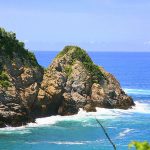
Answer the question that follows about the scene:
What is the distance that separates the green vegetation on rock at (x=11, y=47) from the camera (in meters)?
72.8

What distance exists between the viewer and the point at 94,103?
79.2 meters

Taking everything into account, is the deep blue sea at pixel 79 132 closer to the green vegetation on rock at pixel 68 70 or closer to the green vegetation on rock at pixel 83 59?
the green vegetation on rock at pixel 83 59

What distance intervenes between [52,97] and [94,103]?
9176mm

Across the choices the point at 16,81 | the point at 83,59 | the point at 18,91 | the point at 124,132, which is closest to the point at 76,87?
the point at 83,59

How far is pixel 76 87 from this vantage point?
78812 millimetres

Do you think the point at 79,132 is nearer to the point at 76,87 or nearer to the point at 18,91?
the point at 18,91

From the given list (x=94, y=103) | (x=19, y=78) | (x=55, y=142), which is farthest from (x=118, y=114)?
(x=55, y=142)

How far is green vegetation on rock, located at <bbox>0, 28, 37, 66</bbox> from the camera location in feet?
239

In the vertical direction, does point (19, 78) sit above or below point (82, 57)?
below

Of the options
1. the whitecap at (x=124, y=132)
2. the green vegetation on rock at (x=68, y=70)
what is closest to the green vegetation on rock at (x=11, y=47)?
the green vegetation on rock at (x=68, y=70)

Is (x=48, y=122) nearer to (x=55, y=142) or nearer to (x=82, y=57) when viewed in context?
(x=55, y=142)

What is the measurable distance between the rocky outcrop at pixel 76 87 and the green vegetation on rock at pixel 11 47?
419 cm

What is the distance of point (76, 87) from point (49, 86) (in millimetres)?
6017

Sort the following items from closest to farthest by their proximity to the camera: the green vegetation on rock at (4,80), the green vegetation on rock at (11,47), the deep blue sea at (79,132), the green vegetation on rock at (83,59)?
1. the deep blue sea at (79,132)
2. the green vegetation on rock at (4,80)
3. the green vegetation on rock at (11,47)
4. the green vegetation on rock at (83,59)
